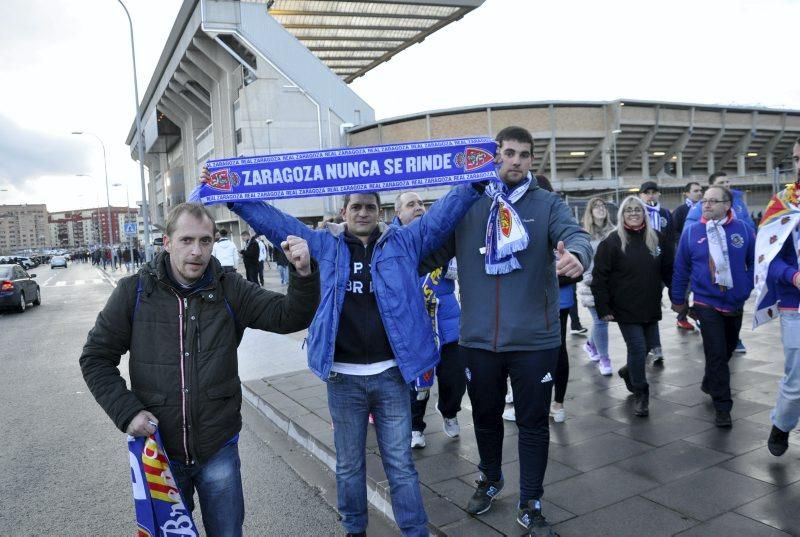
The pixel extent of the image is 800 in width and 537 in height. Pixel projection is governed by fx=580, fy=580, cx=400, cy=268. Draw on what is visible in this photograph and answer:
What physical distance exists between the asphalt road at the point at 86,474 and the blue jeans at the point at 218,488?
1138 millimetres

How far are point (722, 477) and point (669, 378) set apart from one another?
2514mm

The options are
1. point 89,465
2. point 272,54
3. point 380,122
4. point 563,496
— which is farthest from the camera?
point 380,122

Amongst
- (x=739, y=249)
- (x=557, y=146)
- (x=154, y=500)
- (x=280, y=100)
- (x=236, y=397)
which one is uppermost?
(x=280, y=100)

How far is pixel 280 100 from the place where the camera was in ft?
157

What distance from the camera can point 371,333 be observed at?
3.05 metres

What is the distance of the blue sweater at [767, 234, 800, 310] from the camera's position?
376 centimetres

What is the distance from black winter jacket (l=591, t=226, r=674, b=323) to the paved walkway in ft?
2.91

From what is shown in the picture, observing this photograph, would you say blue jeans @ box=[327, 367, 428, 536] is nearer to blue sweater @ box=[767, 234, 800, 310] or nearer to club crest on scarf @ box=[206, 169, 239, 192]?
club crest on scarf @ box=[206, 169, 239, 192]

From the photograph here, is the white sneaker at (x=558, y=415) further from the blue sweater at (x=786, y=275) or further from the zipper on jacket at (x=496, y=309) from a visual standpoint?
the zipper on jacket at (x=496, y=309)

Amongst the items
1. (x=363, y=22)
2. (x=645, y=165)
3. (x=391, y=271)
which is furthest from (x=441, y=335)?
(x=363, y=22)

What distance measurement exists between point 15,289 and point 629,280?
17.7 meters

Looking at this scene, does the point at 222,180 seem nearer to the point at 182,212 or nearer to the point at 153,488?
the point at 182,212

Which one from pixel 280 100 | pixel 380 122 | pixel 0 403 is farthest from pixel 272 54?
pixel 0 403

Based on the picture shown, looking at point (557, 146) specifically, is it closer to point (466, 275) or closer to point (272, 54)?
point (272, 54)
